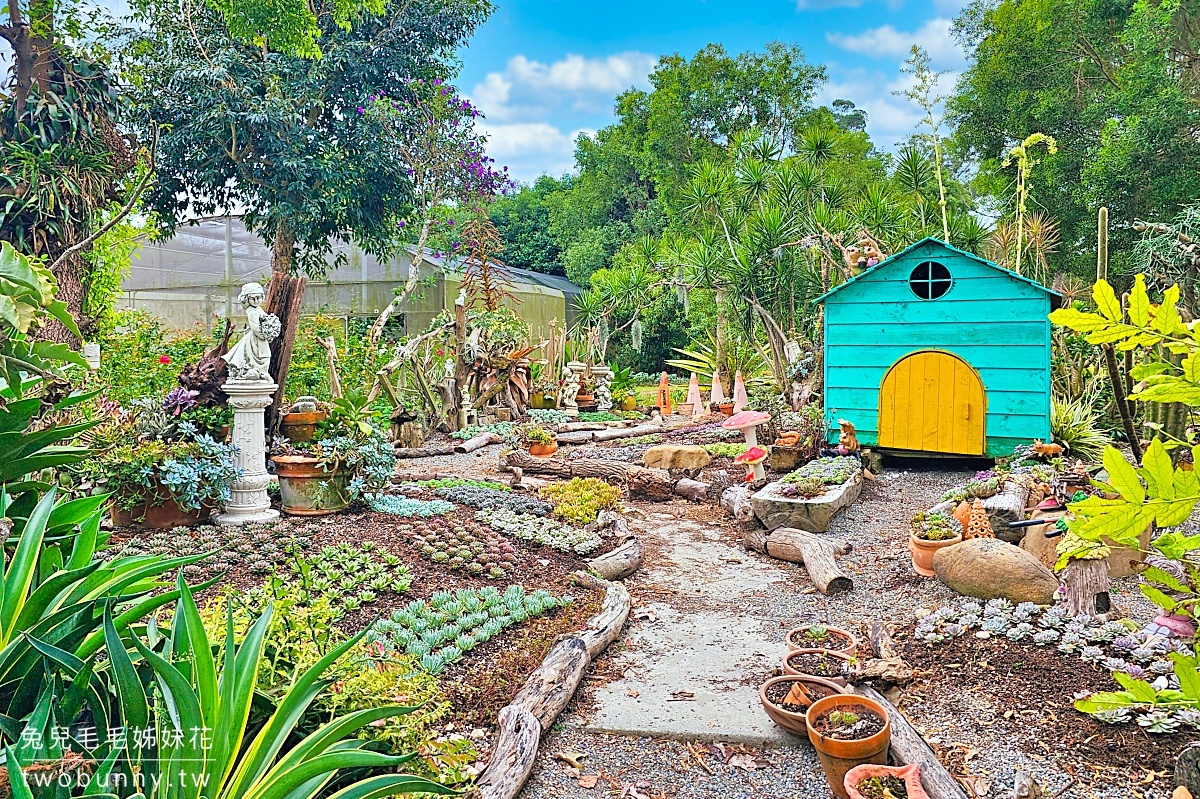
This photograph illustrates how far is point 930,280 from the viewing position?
26.0 ft

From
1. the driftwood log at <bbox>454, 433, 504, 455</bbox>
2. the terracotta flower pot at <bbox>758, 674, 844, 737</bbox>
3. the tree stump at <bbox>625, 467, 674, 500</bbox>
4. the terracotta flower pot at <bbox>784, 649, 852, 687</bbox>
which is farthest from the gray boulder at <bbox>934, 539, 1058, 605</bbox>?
the driftwood log at <bbox>454, 433, 504, 455</bbox>

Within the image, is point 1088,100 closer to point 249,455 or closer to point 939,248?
point 939,248

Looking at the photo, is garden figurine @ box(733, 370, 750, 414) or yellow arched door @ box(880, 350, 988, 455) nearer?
yellow arched door @ box(880, 350, 988, 455)

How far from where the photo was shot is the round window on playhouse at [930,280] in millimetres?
7871

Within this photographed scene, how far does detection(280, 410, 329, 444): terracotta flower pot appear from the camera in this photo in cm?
609

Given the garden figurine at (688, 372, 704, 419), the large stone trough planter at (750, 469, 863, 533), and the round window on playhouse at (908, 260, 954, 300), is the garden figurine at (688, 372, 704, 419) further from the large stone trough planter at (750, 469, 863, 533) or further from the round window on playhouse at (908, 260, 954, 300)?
the large stone trough planter at (750, 469, 863, 533)

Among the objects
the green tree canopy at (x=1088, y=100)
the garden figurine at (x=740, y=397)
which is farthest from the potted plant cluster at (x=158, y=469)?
the green tree canopy at (x=1088, y=100)

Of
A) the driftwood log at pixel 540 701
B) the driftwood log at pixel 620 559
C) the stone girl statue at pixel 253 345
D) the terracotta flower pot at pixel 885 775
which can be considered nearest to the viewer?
the terracotta flower pot at pixel 885 775

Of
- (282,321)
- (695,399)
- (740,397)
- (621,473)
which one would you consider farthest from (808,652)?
(695,399)

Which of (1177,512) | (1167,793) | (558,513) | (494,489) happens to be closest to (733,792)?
(1167,793)

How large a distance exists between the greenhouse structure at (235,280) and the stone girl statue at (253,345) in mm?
8305

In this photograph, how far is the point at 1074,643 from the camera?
3438 mm

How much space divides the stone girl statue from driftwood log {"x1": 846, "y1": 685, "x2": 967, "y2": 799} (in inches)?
171

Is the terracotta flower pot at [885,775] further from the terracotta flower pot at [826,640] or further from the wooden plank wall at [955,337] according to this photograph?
the wooden plank wall at [955,337]
